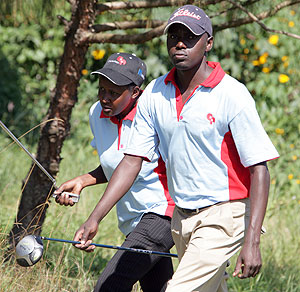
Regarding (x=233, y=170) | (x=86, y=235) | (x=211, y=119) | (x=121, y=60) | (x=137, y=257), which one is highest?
(x=121, y=60)

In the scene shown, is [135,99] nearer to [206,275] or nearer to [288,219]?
[206,275]

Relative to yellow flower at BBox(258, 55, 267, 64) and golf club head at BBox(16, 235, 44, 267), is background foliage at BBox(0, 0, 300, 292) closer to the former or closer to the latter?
yellow flower at BBox(258, 55, 267, 64)

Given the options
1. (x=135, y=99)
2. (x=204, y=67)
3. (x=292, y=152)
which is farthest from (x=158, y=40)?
(x=204, y=67)

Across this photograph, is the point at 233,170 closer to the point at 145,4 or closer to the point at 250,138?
the point at 250,138

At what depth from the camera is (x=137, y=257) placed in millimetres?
3410

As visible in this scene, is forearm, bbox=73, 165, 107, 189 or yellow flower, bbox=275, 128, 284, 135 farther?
yellow flower, bbox=275, 128, 284, 135

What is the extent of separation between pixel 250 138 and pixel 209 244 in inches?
19.6

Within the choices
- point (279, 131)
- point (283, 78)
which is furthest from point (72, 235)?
point (283, 78)

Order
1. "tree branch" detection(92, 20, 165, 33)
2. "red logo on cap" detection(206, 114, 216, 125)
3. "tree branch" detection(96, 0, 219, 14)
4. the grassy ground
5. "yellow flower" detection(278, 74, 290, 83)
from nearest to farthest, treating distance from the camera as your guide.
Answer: "red logo on cap" detection(206, 114, 216, 125)
the grassy ground
"tree branch" detection(96, 0, 219, 14)
"tree branch" detection(92, 20, 165, 33)
"yellow flower" detection(278, 74, 290, 83)

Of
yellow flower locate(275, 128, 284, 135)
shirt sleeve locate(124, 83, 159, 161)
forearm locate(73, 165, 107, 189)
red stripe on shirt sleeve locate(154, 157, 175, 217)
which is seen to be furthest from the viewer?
yellow flower locate(275, 128, 284, 135)

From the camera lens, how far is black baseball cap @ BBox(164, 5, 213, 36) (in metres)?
3.05

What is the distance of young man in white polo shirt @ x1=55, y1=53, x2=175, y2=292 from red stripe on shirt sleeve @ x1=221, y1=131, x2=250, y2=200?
0.58 meters

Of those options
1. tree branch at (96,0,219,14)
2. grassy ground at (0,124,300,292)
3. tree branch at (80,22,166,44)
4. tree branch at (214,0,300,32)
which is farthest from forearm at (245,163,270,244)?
tree branch at (214,0,300,32)

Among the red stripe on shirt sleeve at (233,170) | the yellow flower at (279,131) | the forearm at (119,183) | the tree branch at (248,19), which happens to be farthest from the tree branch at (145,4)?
the yellow flower at (279,131)
